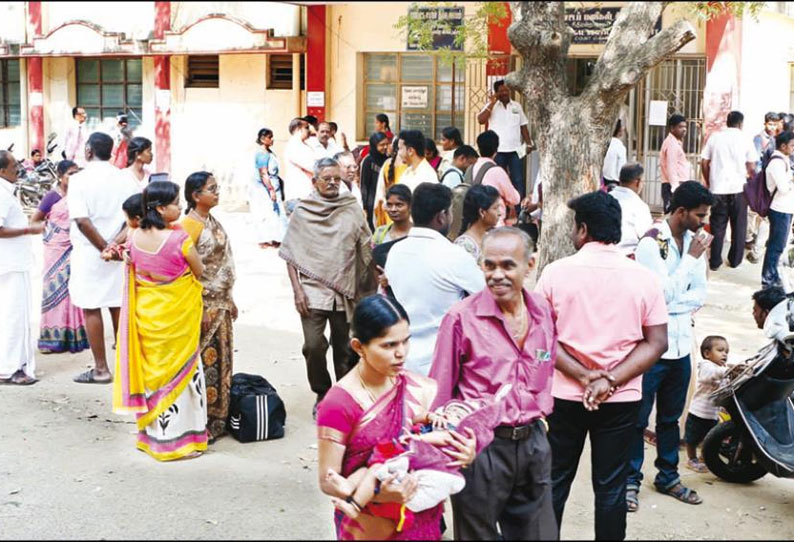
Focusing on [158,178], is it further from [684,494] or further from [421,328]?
A: [684,494]

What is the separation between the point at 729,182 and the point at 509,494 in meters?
8.81

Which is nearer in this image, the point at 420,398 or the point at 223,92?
the point at 420,398

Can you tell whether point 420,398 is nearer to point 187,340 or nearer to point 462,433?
point 462,433

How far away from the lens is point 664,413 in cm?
568

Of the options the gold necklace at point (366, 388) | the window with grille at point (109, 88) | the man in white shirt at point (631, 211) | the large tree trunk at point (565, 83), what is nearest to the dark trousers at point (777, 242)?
the large tree trunk at point (565, 83)

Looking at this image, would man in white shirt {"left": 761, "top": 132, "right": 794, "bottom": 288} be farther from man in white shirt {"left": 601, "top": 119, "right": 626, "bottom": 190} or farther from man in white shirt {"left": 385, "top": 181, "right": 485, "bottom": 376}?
man in white shirt {"left": 385, "top": 181, "right": 485, "bottom": 376}

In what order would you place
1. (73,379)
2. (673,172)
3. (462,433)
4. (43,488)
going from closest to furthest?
1. (462,433)
2. (43,488)
3. (73,379)
4. (673,172)

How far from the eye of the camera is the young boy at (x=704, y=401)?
243 inches

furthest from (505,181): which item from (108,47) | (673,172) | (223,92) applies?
(108,47)

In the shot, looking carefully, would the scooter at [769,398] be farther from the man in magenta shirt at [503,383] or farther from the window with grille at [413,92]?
the window with grille at [413,92]

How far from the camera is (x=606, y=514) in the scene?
466 cm

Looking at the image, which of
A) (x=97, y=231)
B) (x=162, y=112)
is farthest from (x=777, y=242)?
(x=162, y=112)

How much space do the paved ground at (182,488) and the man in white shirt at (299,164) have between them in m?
5.04

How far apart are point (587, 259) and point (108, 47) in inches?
624
